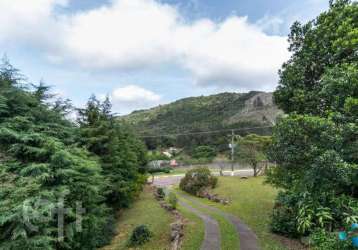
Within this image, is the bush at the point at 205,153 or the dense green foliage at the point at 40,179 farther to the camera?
the bush at the point at 205,153

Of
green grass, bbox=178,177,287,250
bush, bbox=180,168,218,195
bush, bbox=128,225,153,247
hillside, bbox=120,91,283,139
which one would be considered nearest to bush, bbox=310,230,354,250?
green grass, bbox=178,177,287,250

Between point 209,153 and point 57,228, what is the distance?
38.7 metres

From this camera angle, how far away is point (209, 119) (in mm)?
59969

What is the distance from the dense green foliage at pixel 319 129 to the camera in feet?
19.3

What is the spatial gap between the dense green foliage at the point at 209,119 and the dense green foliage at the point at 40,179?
3716 centimetres

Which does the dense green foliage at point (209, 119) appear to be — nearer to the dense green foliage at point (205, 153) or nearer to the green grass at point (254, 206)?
the dense green foliage at point (205, 153)

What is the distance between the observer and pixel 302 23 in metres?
9.81

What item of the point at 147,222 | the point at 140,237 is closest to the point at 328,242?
the point at 140,237

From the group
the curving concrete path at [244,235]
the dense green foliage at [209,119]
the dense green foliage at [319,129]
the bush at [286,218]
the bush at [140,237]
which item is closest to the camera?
the dense green foliage at [319,129]

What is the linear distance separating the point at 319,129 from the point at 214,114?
56599 millimetres

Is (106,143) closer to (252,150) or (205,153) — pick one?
(252,150)

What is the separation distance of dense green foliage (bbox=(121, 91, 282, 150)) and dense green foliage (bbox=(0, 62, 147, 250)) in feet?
122

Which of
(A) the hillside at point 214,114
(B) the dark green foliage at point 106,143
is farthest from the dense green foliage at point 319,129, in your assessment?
(A) the hillside at point 214,114

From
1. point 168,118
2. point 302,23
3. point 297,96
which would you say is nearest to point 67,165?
point 297,96
